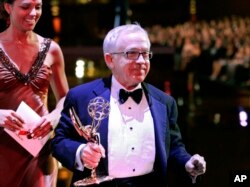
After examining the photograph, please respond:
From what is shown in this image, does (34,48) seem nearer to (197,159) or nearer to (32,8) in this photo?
(32,8)

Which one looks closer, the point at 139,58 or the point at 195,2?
the point at 139,58

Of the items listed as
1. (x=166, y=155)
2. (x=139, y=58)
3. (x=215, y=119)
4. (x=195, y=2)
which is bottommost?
(x=215, y=119)

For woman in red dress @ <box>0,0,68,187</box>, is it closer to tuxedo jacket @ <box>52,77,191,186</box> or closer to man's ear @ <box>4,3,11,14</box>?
man's ear @ <box>4,3,11,14</box>

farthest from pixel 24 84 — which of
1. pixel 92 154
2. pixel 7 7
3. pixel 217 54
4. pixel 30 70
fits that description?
pixel 217 54

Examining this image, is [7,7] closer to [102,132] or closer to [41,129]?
[41,129]

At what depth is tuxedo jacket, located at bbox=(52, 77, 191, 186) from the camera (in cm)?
207

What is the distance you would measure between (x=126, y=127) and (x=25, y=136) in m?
0.44

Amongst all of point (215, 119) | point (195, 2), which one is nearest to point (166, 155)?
point (215, 119)

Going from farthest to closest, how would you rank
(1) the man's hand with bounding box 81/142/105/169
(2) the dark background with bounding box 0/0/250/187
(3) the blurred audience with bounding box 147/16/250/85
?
(3) the blurred audience with bounding box 147/16/250/85, (2) the dark background with bounding box 0/0/250/187, (1) the man's hand with bounding box 81/142/105/169

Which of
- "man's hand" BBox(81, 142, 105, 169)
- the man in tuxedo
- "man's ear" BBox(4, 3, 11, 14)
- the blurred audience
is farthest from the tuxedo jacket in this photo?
the blurred audience

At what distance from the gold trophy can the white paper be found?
224mm

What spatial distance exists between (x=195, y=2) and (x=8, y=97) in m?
20.0

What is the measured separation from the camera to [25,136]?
226 cm

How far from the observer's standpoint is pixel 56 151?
2111 mm
